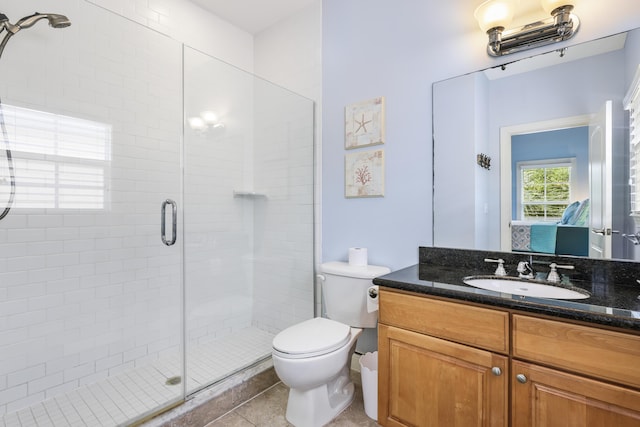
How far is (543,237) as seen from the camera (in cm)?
154

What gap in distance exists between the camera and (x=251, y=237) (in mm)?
2539

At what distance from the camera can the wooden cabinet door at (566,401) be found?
0.92 metres

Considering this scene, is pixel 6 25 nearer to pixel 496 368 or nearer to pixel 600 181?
pixel 496 368

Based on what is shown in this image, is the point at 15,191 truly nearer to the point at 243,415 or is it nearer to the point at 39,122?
the point at 39,122

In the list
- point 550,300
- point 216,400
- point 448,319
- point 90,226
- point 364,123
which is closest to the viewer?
point 550,300

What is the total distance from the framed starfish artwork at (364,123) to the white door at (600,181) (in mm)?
1068

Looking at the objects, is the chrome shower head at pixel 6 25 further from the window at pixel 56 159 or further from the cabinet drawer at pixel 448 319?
the cabinet drawer at pixel 448 319

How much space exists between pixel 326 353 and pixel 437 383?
1.72 feet

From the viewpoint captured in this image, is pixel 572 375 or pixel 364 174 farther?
pixel 364 174

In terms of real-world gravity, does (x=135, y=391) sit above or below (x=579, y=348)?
below

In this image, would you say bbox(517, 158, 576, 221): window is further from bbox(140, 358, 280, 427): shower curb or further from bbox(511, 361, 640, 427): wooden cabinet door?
bbox(140, 358, 280, 427): shower curb

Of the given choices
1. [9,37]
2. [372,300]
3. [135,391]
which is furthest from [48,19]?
[372,300]

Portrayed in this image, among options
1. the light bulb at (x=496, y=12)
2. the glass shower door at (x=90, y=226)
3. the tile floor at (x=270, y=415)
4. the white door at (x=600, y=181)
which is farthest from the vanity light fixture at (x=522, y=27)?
the tile floor at (x=270, y=415)

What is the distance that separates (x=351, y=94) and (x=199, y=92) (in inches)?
41.0
